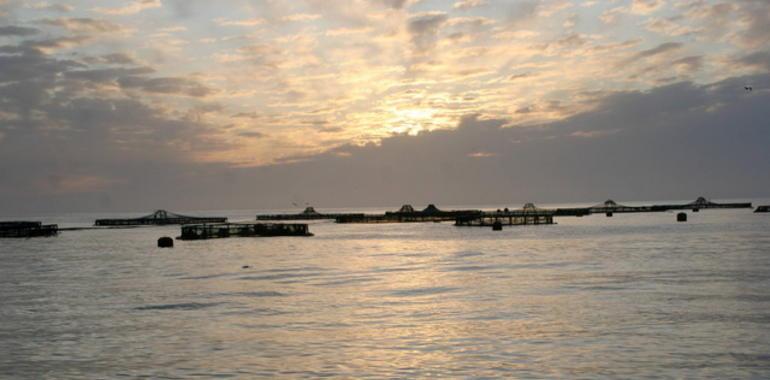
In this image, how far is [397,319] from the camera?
29.4 m

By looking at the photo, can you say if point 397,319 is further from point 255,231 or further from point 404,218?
point 404,218

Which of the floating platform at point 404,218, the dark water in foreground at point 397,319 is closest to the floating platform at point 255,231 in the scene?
the dark water in foreground at point 397,319

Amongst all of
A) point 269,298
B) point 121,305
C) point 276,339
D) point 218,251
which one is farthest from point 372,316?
point 218,251

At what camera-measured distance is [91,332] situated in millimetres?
27672

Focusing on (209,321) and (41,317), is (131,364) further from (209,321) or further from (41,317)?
(41,317)

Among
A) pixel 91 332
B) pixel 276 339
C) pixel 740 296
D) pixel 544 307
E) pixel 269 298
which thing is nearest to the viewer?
pixel 276 339

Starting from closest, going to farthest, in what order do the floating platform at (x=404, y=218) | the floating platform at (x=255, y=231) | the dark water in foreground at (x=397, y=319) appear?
the dark water in foreground at (x=397, y=319)
the floating platform at (x=255, y=231)
the floating platform at (x=404, y=218)

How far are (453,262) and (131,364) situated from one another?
127 ft

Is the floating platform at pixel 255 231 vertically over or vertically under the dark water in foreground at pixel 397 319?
over

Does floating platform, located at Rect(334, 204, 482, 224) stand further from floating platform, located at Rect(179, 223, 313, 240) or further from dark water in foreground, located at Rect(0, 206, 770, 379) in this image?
dark water in foreground, located at Rect(0, 206, 770, 379)

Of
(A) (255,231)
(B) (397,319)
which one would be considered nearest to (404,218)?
(A) (255,231)

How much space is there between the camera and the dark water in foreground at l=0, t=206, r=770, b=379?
21156 mm

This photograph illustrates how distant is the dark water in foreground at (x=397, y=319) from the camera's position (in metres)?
21.2

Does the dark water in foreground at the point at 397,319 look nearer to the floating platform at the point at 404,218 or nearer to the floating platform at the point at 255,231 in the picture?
the floating platform at the point at 255,231
